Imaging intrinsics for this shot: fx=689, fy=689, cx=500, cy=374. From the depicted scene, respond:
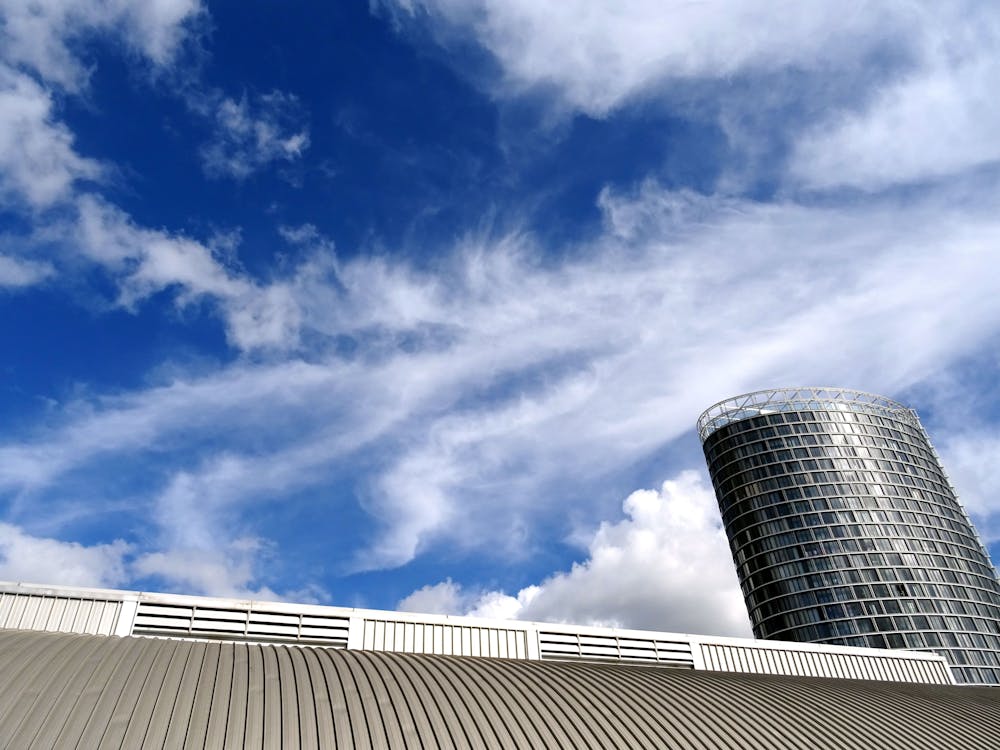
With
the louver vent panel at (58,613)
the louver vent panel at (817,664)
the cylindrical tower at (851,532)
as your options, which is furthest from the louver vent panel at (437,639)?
the cylindrical tower at (851,532)

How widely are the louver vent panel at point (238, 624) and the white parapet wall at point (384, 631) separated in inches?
1.7

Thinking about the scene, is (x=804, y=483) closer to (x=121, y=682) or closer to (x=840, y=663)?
(x=840, y=663)

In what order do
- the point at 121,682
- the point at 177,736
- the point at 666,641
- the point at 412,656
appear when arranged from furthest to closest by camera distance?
the point at 666,641 → the point at 412,656 → the point at 121,682 → the point at 177,736

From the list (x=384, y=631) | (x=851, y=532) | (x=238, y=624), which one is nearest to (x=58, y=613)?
(x=238, y=624)

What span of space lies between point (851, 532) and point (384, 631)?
149699 mm

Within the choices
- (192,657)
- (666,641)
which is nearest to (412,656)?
(192,657)

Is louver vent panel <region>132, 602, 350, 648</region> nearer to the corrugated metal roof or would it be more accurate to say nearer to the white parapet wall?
the white parapet wall

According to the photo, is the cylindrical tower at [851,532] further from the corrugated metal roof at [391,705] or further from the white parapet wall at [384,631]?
the corrugated metal roof at [391,705]

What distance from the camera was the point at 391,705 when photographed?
19.1 m

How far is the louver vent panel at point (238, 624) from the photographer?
98.1 ft

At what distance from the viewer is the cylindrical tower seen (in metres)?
144

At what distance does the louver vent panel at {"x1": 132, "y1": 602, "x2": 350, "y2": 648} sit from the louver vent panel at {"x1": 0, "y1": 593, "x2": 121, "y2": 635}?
118 cm

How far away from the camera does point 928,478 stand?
16938cm

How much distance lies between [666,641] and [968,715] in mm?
14056
